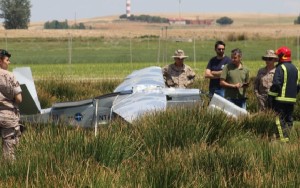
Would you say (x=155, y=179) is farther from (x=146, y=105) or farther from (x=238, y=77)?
(x=238, y=77)

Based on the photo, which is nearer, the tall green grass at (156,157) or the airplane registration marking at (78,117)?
the tall green grass at (156,157)

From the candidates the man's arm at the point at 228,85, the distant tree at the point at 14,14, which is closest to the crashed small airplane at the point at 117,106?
the man's arm at the point at 228,85

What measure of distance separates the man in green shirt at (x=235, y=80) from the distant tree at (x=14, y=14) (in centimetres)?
9963

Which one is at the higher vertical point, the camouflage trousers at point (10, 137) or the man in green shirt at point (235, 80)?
the man in green shirt at point (235, 80)

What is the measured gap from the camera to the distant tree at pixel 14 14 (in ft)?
357

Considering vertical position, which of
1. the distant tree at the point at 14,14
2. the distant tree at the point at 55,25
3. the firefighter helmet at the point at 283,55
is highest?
the firefighter helmet at the point at 283,55

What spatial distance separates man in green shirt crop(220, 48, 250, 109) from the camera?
11.2 m

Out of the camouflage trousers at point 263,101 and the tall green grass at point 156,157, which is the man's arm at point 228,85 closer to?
the camouflage trousers at point 263,101

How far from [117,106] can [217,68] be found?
2.89m

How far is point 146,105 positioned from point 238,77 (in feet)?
7.86

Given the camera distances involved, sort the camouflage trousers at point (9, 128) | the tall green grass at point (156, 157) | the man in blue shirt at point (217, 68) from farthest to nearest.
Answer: the man in blue shirt at point (217, 68) → the camouflage trousers at point (9, 128) → the tall green grass at point (156, 157)

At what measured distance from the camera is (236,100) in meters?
11.4

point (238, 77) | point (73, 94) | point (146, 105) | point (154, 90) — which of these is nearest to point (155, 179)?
point (146, 105)

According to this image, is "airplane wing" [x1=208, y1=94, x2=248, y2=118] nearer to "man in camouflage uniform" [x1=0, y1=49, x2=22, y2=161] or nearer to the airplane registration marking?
the airplane registration marking
